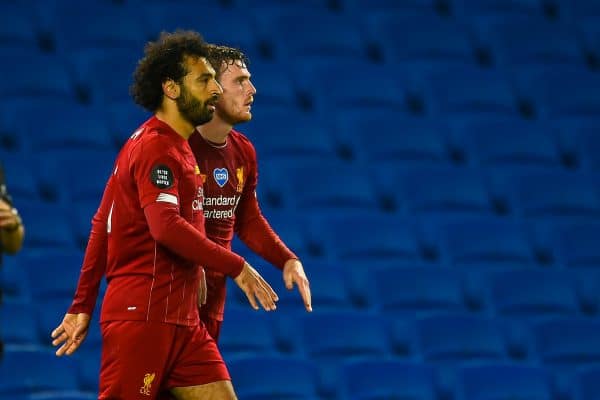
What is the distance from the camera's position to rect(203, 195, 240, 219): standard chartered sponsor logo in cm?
329

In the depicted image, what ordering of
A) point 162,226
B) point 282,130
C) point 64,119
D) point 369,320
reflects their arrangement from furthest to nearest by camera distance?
point 282,130
point 64,119
point 369,320
point 162,226

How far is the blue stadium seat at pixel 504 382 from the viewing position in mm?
4723

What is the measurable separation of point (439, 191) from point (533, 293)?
724mm

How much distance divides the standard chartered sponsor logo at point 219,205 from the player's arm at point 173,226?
43 centimetres

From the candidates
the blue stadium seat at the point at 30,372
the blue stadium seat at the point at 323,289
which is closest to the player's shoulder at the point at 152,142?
the blue stadium seat at the point at 30,372

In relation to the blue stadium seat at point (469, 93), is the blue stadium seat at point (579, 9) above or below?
above

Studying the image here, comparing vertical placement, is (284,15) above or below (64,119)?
above

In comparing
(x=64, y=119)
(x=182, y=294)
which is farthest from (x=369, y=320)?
(x=182, y=294)

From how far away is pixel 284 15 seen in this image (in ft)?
20.0

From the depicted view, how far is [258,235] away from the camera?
3365mm

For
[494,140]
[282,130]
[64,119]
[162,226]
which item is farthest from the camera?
[494,140]

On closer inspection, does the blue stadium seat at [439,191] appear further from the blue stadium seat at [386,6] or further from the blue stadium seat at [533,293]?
the blue stadium seat at [386,6]

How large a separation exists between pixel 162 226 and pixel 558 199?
3576 mm

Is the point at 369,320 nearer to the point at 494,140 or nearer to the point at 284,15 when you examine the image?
the point at 494,140
